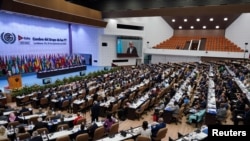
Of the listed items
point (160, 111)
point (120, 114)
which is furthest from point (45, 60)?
point (160, 111)

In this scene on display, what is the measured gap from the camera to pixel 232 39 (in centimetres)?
3309

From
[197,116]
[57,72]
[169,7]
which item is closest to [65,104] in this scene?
[197,116]

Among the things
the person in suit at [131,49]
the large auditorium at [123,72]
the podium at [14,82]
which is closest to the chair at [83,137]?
the large auditorium at [123,72]

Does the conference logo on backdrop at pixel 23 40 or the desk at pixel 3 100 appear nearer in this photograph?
the desk at pixel 3 100

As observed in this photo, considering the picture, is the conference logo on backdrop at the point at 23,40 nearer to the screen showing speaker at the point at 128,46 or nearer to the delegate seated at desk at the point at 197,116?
the screen showing speaker at the point at 128,46

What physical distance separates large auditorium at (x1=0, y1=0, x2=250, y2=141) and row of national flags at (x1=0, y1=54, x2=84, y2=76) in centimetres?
10

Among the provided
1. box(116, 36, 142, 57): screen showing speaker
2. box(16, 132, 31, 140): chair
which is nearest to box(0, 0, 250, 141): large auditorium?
box(16, 132, 31, 140): chair

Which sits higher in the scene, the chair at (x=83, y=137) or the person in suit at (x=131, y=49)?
the person in suit at (x=131, y=49)

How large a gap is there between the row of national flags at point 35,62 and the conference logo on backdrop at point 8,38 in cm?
152

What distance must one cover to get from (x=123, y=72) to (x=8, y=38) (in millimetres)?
12130

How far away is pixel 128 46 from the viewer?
33.0m

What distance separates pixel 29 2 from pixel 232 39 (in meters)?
28.9

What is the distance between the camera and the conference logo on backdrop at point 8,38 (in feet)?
68.6

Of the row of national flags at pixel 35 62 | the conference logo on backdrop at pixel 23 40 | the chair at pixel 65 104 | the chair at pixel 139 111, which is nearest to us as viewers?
the chair at pixel 139 111
